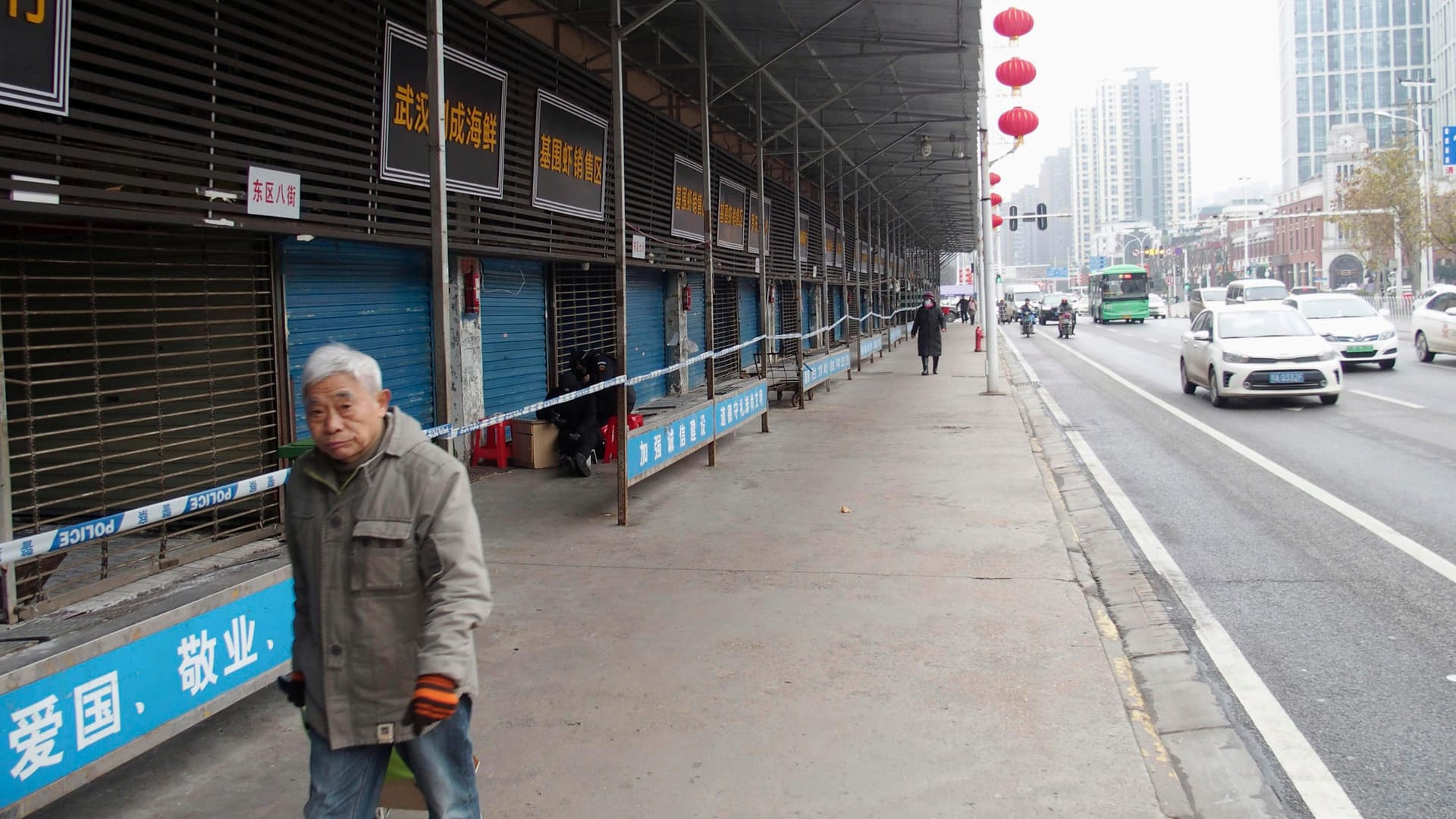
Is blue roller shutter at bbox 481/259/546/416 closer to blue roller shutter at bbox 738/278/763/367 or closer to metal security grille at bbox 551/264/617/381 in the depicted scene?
metal security grille at bbox 551/264/617/381

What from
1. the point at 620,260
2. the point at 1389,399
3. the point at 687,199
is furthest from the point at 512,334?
the point at 1389,399

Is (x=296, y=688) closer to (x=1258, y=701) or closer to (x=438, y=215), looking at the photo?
(x=438, y=215)

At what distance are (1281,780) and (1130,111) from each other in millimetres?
213295

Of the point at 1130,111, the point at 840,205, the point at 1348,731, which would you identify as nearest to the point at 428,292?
the point at 1348,731

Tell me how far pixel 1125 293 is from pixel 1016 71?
44599 mm

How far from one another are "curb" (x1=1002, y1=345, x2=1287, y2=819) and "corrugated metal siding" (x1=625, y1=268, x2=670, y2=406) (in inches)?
316

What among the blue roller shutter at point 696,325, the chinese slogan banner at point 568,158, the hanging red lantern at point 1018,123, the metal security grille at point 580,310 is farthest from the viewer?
the blue roller shutter at point 696,325

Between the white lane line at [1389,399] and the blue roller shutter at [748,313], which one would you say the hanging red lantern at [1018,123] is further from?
the white lane line at [1389,399]

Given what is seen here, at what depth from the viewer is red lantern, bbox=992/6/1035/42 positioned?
14547 mm

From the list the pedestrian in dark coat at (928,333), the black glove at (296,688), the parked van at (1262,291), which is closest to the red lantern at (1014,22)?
the pedestrian in dark coat at (928,333)

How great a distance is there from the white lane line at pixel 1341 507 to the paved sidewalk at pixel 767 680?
2.25 meters

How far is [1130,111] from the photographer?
7849 inches

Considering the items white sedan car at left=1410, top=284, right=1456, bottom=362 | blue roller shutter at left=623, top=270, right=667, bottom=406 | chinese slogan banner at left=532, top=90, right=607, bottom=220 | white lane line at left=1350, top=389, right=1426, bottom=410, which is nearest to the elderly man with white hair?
chinese slogan banner at left=532, top=90, right=607, bottom=220

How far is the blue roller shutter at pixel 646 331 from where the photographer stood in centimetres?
1589
